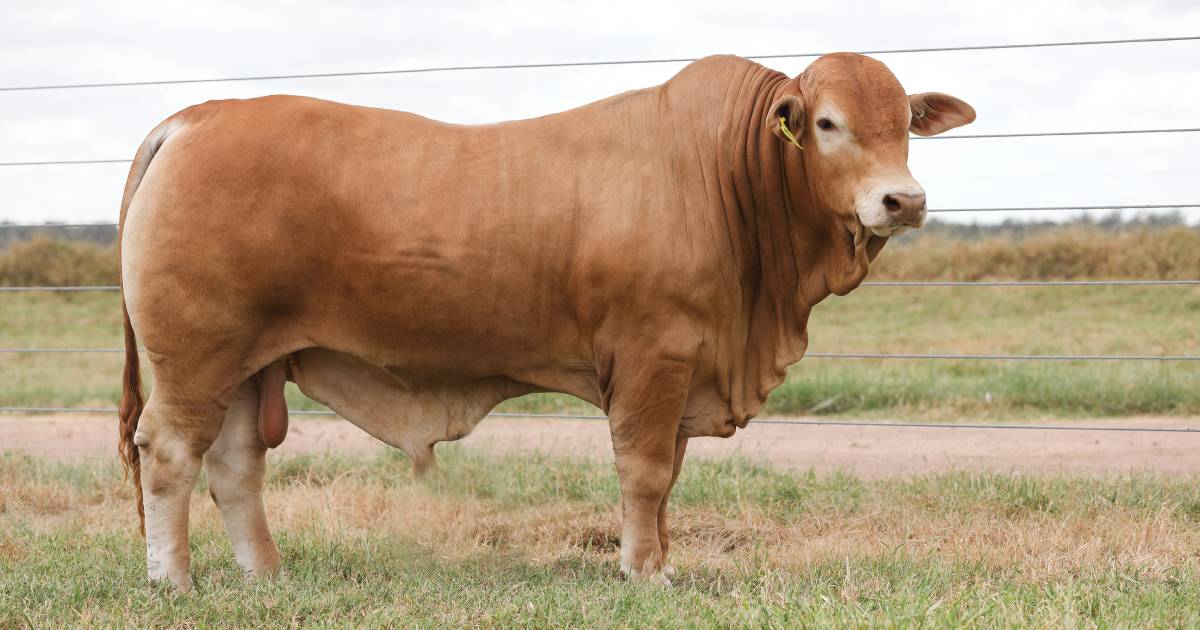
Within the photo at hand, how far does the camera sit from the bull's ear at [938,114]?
448 centimetres

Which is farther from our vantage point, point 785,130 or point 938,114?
point 938,114

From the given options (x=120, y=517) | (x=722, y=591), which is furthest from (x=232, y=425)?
(x=722, y=591)

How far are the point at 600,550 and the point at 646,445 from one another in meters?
1.21

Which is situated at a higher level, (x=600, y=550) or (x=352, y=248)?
(x=352, y=248)

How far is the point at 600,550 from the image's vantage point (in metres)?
5.40

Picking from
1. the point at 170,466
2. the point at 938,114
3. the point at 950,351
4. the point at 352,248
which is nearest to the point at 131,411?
the point at 170,466

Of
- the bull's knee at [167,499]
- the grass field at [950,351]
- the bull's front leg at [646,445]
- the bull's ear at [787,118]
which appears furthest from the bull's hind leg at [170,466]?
the grass field at [950,351]

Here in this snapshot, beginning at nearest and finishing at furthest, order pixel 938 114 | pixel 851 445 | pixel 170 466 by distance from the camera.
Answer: pixel 170 466, pixel 938 114, pixel 851 445

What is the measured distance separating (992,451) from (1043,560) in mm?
2690

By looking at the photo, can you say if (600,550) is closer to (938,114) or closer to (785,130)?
(785,130)

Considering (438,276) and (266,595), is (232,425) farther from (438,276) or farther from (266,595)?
(438,276)

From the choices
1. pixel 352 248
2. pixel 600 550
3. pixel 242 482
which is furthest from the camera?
pixel 600 550

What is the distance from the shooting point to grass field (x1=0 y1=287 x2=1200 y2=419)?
8.62 metres

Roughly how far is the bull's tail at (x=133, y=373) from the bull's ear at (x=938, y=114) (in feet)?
8.89
